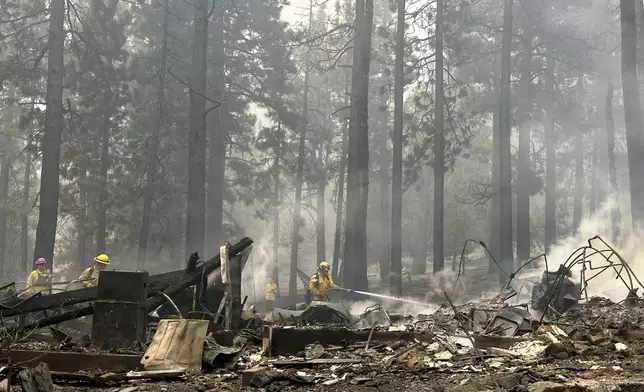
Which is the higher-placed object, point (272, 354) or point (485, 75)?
point (485, 75)

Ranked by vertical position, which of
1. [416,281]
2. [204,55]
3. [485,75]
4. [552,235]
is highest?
[485,75]

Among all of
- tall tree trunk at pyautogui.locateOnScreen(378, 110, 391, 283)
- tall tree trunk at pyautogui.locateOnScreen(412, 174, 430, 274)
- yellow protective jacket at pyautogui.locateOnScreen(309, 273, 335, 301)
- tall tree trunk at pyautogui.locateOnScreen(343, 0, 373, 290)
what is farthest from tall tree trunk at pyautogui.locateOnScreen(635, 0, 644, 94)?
tall tree trunk at pyautogui.locateOnScreen(378, 110, 391, 283)

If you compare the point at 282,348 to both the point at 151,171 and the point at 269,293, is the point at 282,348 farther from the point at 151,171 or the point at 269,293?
the point at 151,171

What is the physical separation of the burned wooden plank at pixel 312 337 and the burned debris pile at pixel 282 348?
0.01m

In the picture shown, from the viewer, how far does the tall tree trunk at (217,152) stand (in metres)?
26.9

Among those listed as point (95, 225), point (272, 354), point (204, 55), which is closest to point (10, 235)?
point (95, 225)

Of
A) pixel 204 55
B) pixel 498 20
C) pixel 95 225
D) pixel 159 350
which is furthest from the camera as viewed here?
pixel 498 20

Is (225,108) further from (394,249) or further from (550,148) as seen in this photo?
(550,148)

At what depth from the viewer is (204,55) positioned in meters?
17.7

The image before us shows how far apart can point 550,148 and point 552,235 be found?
607 cm

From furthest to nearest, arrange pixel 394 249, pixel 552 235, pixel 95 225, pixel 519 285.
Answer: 1. pixel 552 235
2. pixel 95 225
3. pixel 394 249
4. pixel 519 285

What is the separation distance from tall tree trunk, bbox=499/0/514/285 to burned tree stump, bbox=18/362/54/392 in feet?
63.9

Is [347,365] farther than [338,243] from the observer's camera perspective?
No

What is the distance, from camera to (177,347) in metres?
6.35
